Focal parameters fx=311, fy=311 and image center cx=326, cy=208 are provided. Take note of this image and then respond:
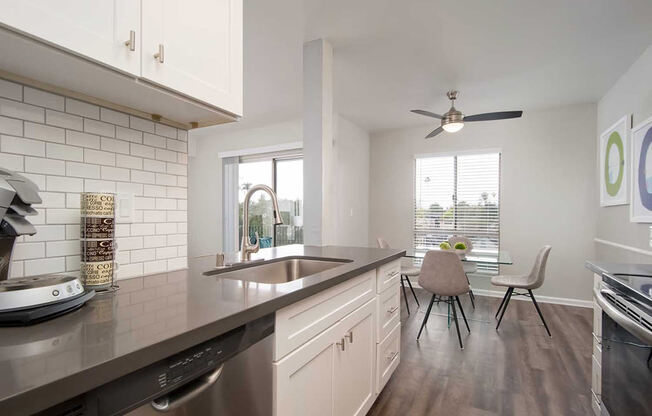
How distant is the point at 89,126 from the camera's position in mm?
1075

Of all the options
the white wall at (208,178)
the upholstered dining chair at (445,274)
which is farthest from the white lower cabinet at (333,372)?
the white wall at (208,178)

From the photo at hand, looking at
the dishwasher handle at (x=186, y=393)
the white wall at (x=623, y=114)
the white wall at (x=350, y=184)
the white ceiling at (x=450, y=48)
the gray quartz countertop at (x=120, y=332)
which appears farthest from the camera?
the white wall at (x=350, y=184)

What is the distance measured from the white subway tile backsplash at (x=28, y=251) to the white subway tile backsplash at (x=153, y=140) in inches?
20.5

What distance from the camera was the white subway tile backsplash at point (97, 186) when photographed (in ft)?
3.50

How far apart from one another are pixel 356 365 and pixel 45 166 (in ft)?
4.72

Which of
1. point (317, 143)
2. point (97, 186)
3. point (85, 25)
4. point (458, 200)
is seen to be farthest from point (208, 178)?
point (85, 25)

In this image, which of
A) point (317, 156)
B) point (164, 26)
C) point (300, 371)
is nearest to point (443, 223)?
point (317, 156)

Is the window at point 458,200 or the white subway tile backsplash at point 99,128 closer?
the white subway tile backsplash at point 99,128

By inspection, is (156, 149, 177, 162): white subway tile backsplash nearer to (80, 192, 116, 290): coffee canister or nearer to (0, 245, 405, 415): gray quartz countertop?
(80, 192, 116, 290): coffee canister

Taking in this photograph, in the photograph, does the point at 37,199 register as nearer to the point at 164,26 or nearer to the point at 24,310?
the point at 24,310

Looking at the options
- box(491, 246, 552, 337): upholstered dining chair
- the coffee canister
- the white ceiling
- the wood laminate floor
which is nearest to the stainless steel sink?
the coffee canister

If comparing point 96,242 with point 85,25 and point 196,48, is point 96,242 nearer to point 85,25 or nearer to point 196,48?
point 85,25

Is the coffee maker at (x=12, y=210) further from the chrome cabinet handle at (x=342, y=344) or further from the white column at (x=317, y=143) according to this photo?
the white column at (x=317, y=143)

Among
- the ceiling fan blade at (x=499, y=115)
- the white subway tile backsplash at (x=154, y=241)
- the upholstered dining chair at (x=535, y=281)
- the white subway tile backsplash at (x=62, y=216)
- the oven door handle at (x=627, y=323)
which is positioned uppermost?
the ceiling fan blade at (x=499, y=115)
